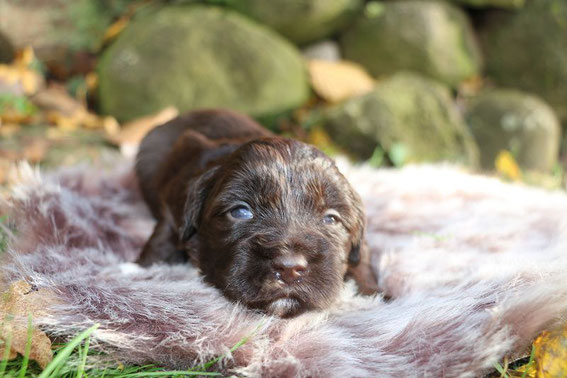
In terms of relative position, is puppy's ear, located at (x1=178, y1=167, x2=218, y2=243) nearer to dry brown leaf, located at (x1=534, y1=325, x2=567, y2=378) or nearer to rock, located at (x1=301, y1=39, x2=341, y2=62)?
dry brown leaf, located at (x1=534, y1=325, x2=567, y2=378)

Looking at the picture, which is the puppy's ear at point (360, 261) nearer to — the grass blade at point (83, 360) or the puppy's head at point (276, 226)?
the puppy's head at point (276, 226)

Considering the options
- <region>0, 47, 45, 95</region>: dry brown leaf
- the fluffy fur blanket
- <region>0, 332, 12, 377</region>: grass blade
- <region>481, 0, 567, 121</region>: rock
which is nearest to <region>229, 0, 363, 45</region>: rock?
<region>481, 0, 567, 121</region>: rock

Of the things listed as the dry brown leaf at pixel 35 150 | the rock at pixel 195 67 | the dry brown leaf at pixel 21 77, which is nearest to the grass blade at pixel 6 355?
the dry brown leaf at pixel 35 150

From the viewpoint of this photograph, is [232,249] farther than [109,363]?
Yes

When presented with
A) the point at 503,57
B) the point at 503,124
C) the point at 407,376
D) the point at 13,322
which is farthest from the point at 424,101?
the point at 13,322

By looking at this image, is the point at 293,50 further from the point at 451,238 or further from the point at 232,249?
the point at 232,249

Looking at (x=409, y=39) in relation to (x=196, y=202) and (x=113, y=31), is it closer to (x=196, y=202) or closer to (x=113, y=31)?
(x=113, y=31)

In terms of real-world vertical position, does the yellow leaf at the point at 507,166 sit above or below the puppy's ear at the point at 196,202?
below
